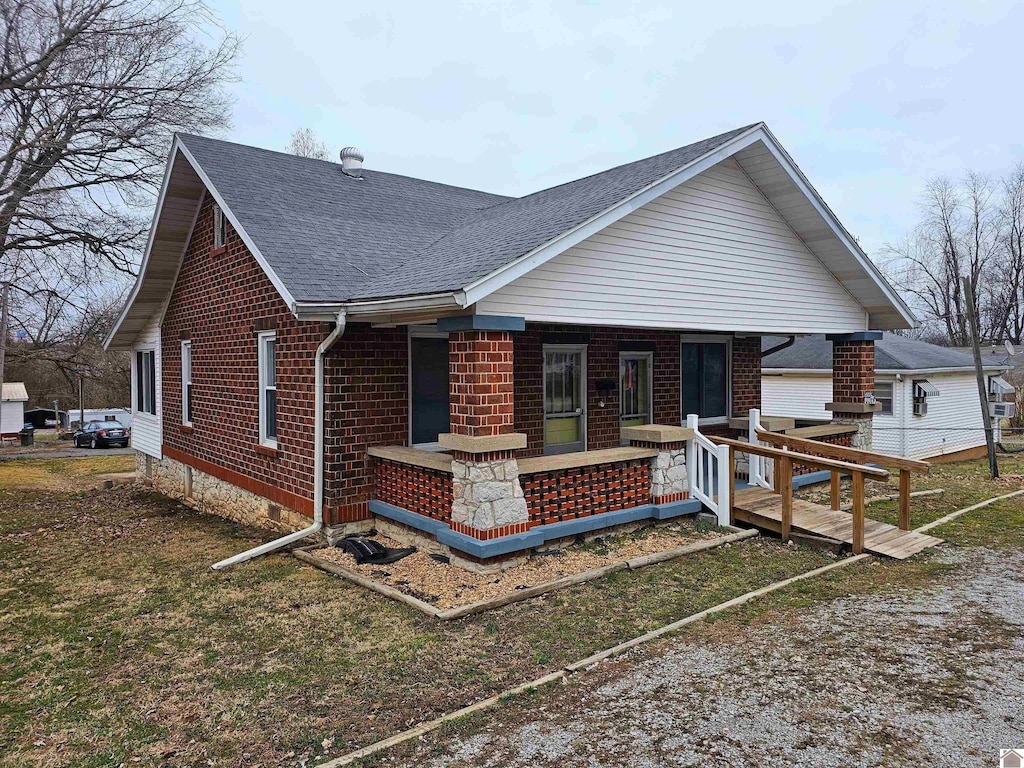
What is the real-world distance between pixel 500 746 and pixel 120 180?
21607mm

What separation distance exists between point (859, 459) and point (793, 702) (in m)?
5.10

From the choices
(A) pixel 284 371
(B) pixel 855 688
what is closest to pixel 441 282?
(A) pixel 284 371

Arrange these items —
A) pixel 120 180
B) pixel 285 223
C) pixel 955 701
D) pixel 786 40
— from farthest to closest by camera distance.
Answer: pixel 120 180 → pixel 786 40 → pixel 285 223 → pixel 955 701

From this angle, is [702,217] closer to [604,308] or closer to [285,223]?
[604,308]

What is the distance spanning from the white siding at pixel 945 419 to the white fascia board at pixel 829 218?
9545mm

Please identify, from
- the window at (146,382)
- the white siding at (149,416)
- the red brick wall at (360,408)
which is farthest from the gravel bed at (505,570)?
the window at (146,382)

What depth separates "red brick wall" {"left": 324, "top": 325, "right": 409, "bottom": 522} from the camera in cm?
803

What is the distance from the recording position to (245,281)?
9.80 metres

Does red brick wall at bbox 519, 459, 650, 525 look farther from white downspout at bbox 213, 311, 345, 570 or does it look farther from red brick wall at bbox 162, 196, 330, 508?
red brick wall at bbox 162, 196, 330, 508

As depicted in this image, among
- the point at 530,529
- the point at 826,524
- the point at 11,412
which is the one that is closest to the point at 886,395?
the point at 826,524

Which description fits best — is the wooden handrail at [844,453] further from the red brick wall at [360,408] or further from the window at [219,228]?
the window at [219,228]

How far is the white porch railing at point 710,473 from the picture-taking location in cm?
834

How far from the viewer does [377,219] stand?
10.9 metres

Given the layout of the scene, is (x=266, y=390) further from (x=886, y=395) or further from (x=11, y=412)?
(x=11, y=412)
